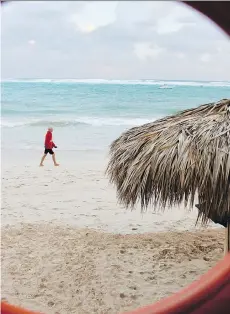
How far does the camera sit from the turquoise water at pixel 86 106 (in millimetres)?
8633

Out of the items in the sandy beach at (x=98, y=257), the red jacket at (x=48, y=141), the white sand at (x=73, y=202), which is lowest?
the white sand at (x=73, y=202)

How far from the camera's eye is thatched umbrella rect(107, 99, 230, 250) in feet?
5.19

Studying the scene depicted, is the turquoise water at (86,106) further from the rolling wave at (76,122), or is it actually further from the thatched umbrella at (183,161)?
the thatched umbrella at (183,161)

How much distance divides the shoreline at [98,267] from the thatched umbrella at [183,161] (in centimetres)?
42

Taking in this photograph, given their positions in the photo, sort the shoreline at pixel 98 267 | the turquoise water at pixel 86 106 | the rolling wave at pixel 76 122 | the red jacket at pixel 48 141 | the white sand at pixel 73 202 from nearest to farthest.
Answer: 1. the shoreline at pixel 98 267
2. the white sand at pixel 73 202
3. the red jacket at pixel 48 141
4. the turquoise water at pixel 86 106
5. the rolling wave at pixel 76 122

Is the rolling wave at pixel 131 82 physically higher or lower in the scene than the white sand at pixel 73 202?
higher

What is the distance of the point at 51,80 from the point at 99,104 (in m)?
4.38

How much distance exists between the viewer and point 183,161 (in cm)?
163

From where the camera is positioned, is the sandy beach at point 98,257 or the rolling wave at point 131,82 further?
the rolling wave at point 131,82

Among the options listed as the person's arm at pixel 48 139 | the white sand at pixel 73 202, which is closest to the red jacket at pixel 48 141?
the person's arm at pixel 48 139

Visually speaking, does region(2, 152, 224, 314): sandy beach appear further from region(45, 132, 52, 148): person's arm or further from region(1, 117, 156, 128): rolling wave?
region(1, 117, 156, 128): rolling wave

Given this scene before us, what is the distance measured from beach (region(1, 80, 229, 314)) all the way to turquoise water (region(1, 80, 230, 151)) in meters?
0.61

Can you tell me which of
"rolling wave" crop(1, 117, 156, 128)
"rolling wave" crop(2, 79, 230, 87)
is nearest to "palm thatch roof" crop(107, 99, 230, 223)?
"rolling wave" crop(1, 117, 156, 128)

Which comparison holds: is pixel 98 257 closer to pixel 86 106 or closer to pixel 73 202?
pixel 73 202
